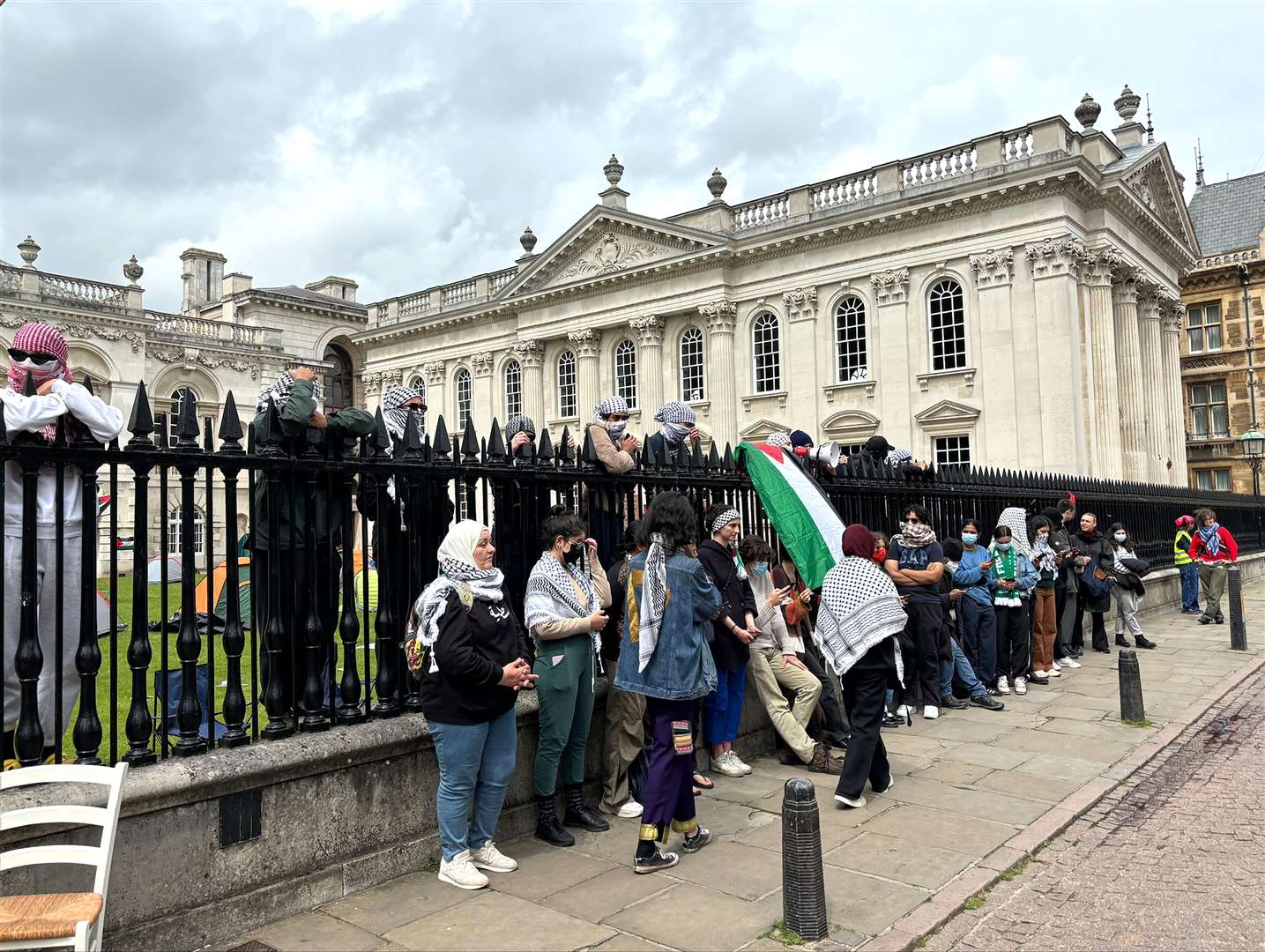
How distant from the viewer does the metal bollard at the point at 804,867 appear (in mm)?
4035

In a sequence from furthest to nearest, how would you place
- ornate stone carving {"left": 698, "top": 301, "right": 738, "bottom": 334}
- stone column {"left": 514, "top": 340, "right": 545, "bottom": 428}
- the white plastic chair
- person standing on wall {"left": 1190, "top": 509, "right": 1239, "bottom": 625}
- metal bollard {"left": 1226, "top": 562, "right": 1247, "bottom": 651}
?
stone column {"left": 514, "top": 340, "right": 545, "bottom": 428}
ornate stone carving {"left": 698, "top": 301, "right": 738, "bottom": 334}
person standing on wall {"left": 1190, "top": 509, "right": 1239, "bottom": 625}
metal bollard {"left": 1226, "top": 562, "right": 1247, "bottom": 651}
the white plastic chair

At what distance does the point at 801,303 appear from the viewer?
31344mm

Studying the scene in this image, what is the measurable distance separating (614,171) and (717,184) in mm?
5750

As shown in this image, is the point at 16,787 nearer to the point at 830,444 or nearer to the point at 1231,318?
the point at 830,444

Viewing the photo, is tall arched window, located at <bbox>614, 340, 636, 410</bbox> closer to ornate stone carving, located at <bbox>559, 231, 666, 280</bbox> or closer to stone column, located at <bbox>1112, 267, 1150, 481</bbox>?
ornate stone carving, located at <bbox>559, 231, 666, 280</bbox>

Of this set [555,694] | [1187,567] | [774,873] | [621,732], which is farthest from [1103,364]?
[555,694]

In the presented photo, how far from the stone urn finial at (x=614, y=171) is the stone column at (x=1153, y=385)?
68.5 ft

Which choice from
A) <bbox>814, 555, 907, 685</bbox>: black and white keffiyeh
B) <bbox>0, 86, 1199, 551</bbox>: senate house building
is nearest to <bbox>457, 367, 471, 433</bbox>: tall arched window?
<bbox>0, 86, 1199, 551</bbox>: senate house building

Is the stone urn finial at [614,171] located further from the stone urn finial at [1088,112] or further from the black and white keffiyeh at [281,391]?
the black and white keffiyeh at [281,391]

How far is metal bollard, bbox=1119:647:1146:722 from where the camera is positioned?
325 inches

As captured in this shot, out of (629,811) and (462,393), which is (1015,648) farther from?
(462,393)

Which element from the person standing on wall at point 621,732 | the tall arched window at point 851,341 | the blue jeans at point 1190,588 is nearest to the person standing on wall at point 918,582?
the person standing on wall at point 621,732

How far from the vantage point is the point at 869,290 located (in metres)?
30.0

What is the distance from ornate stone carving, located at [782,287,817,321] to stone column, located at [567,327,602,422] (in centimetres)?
907
